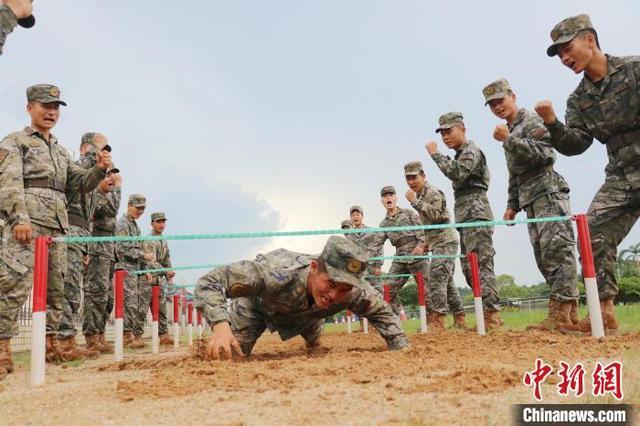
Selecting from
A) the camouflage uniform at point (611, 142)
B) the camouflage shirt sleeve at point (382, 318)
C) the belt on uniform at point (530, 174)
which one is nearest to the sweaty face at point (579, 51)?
the camouflage uniform at point (611, 142)

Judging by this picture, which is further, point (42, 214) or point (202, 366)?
point (42, 214)

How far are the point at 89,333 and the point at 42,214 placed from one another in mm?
2440

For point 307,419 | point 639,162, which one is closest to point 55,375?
point 307,419

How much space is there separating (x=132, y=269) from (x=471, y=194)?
16.3 feet

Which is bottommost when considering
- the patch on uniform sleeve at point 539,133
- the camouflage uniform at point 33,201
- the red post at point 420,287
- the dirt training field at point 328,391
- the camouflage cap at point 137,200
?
the dirt training field at point 328,391

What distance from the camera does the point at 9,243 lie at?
3.97 meters

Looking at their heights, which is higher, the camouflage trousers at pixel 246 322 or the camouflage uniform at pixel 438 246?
the camouflage uniform at pixel 438 246

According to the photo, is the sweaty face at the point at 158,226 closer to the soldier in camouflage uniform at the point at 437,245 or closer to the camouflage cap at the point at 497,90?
the soldier in camouflage uniform at the point at 437,245

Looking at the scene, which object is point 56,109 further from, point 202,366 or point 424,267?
point 424,267

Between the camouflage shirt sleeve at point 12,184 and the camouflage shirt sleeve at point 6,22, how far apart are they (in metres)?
1.56

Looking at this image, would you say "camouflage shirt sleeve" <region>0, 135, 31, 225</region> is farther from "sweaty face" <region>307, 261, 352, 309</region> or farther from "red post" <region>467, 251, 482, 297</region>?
"red post" <region>467, 251, 482, 297</region>

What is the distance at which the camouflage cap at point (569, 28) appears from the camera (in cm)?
385

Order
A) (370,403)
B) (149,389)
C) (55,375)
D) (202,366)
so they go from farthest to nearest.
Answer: (55,375)
(202,366)
(149,389)
(370,403)

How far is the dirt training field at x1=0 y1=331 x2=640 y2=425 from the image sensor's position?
187cm
